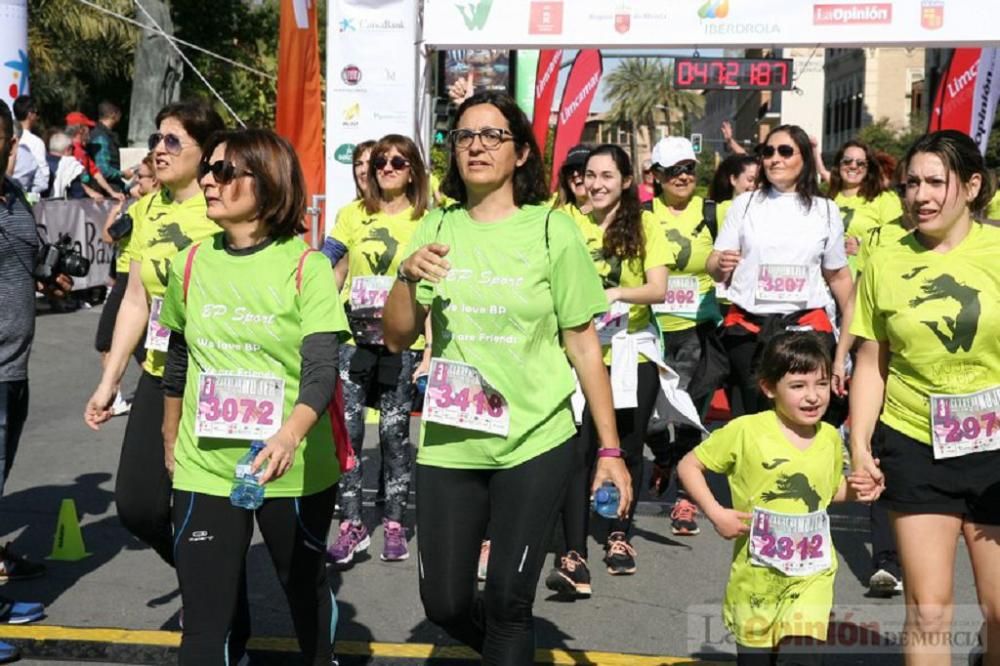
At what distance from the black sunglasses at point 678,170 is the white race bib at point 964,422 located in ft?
11.8

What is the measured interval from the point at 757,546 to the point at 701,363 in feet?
→ 9.93

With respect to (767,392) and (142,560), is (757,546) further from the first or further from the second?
(142,560)

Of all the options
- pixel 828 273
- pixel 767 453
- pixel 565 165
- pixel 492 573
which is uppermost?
pixel 565 165

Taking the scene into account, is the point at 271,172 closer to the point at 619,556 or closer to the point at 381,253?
the point at 381,253

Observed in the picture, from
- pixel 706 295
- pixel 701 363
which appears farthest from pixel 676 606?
→ pixel 706 295

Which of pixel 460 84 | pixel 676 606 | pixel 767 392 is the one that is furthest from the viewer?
pixel 460 84

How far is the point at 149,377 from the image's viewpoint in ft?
17.5

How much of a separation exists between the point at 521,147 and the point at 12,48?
7455 millimetres

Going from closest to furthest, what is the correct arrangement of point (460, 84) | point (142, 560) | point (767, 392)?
1. point (767, 392)
2. point (142, 560)
3. point (460, 84)

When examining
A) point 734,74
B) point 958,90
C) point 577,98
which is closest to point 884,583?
point 958,90

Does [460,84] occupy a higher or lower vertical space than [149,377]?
higher

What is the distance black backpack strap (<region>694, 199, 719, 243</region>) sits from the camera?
7961 millimetres

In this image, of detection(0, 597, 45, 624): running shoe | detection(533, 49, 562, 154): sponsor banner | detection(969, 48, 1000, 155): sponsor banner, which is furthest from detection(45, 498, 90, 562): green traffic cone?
detection(533, 49, 562, 154): sponsor banner

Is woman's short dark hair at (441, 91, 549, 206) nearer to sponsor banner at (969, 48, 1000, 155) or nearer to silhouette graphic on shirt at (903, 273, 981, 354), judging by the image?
silhouette graphic on shirt at (903, 273, 981, 354)
